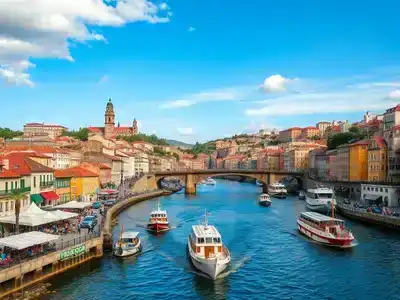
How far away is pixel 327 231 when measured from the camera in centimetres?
4800

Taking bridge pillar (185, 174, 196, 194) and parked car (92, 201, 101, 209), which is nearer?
parked car (92, 201, 101, 209)

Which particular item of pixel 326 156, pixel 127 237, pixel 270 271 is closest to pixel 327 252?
pixel 270 271

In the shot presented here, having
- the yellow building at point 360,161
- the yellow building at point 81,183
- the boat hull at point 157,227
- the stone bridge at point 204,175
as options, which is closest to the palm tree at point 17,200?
the boat hull at point 157,227

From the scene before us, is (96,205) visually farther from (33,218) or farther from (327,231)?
(327,231)

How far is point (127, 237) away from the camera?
141ft

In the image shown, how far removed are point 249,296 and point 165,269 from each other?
8.77 metres

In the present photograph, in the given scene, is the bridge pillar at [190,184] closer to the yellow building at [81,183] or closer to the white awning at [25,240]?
the yellow building at [81,183]

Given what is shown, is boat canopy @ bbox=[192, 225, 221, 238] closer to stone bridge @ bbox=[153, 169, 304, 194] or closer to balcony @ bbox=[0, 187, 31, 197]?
balcony @ bbox=[0, 187, 31, 197]

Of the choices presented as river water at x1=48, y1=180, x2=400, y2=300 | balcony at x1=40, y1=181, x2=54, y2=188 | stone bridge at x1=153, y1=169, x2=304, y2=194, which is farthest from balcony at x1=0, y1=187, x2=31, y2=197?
stone bridge at x1=153, y1=169, x2=304, y2=194

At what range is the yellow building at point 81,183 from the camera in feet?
235

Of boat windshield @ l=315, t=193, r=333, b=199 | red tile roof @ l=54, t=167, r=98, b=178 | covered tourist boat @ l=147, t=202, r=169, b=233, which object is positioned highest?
red tile roof @ l=54, t=167, r=98, b=178

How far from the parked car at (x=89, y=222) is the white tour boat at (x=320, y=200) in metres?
37.5

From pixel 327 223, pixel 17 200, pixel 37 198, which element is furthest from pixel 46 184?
pixel 327 223

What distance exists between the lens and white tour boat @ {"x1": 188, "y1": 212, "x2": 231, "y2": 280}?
115 ft
